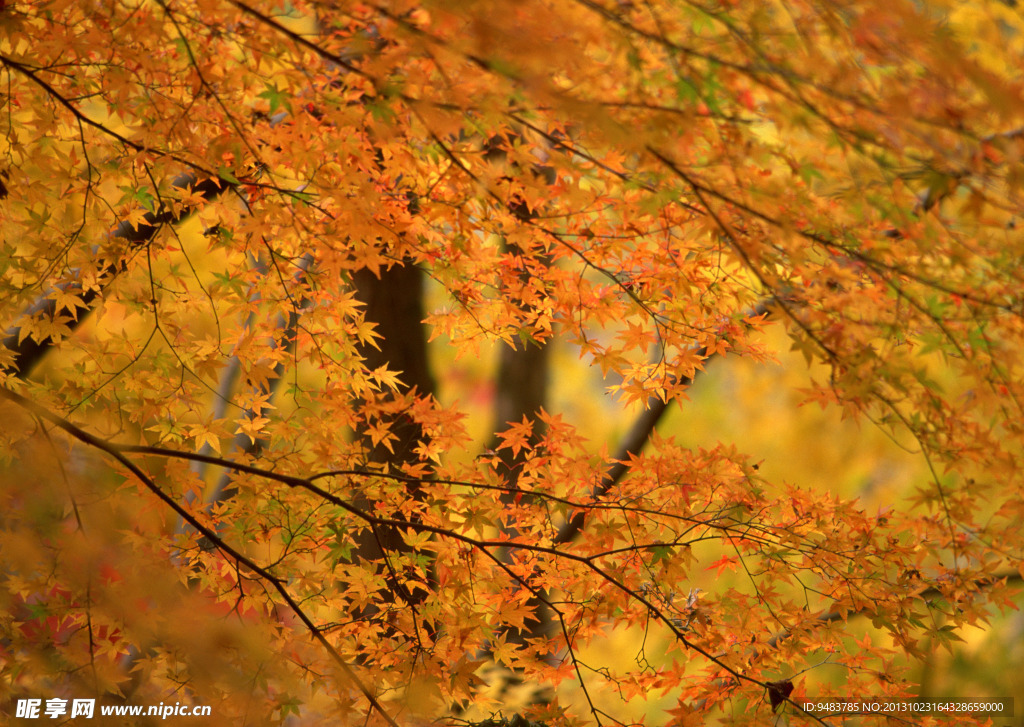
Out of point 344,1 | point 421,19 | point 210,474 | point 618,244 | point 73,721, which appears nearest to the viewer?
point 344,1

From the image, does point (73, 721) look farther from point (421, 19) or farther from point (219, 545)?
point (421, 19)

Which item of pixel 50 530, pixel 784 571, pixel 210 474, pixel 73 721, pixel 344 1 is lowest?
pixel 73 721

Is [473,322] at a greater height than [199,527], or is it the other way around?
[473,322]

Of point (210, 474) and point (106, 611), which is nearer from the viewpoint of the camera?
point (106, 611)

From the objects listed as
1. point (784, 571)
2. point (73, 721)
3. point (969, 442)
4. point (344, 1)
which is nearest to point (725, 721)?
point (784, 571)

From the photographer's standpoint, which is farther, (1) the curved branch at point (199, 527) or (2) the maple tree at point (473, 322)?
(1) the curved branch at point (199, 527)

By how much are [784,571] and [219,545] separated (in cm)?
165

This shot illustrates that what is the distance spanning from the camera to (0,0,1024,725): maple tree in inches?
65.5

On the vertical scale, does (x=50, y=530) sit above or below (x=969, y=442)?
below

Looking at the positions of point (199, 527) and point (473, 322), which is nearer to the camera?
point (199, 527)

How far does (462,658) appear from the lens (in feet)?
7.48

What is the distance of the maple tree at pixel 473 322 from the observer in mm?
1663

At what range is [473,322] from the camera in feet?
8.04

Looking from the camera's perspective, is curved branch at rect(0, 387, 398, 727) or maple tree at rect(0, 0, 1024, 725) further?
curved branch at rect(0, 387, 398, 727)
